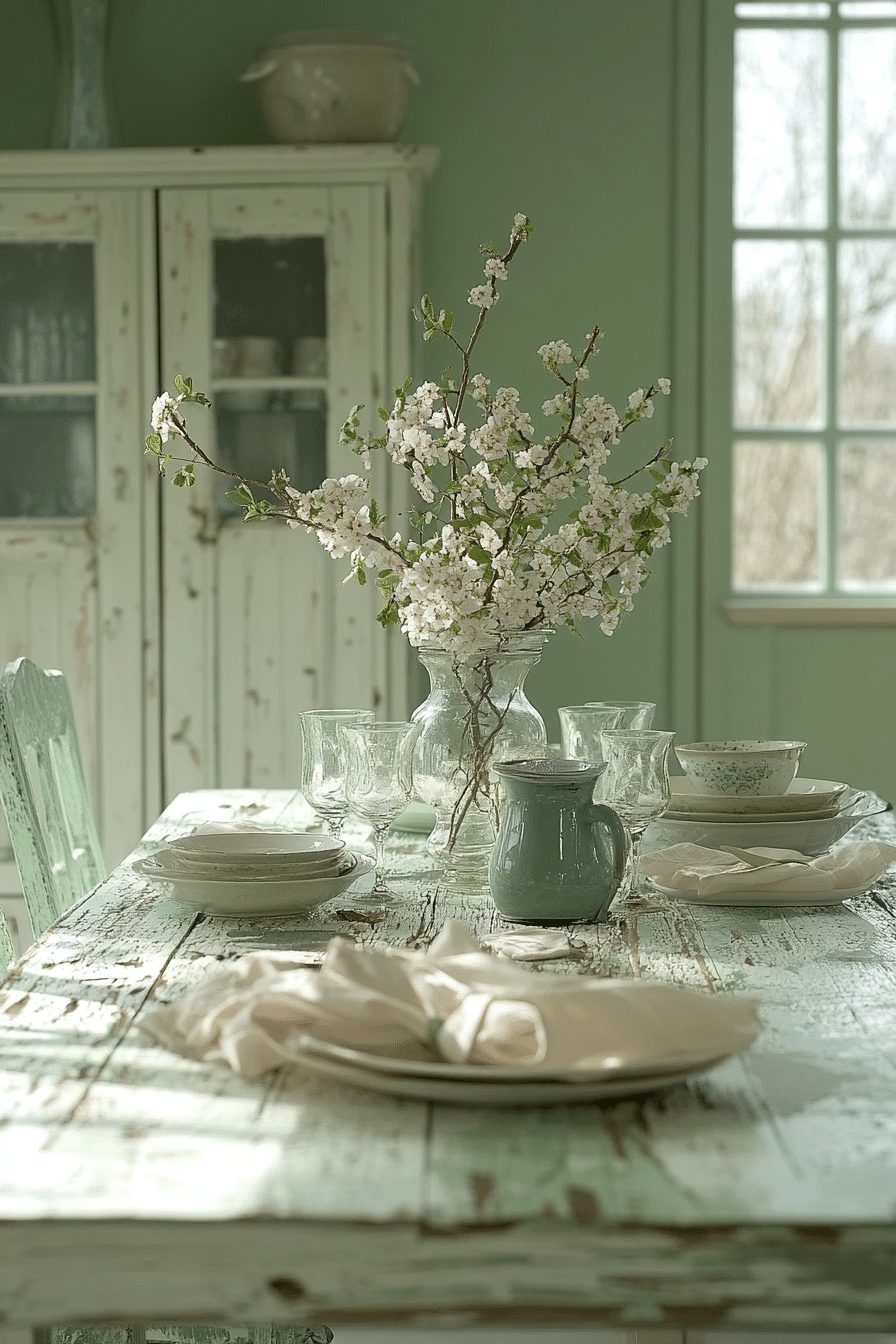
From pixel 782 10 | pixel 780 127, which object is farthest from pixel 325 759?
pixel 782 10

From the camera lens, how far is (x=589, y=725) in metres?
1.52

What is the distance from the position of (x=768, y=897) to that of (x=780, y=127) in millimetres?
2412

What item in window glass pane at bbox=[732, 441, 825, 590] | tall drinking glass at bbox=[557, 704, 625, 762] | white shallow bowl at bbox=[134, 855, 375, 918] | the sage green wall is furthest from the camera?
window glass pane at bbox=[732, 441, 825, 590]

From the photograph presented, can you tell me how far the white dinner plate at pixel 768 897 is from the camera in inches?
53.6

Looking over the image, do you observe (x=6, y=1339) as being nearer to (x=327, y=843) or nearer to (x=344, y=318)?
(x=327, y=843)

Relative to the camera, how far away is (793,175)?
128 inches

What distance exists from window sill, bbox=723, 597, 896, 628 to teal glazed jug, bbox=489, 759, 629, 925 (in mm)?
2013

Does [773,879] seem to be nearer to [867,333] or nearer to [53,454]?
[53,454]

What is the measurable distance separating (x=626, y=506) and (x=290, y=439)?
1.68 meters

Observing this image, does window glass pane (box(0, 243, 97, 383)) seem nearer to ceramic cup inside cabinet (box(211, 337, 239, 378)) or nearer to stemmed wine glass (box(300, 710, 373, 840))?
ceramic cup inside cabinet (box(211, 337, 239, 378))

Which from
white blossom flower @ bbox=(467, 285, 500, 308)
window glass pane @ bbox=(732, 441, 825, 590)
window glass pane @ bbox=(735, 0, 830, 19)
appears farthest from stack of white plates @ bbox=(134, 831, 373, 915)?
window glass pane @ bbox=(735, 0, 830, 19)

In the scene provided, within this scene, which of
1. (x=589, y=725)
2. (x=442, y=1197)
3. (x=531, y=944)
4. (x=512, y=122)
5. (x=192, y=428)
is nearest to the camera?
(x=442, y=1197)

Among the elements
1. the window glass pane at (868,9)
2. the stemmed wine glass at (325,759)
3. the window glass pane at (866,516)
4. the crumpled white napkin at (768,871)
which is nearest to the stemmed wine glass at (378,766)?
the stemmed wine glass at (325,759)

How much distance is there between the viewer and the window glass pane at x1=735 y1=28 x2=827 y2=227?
322 centimetres
